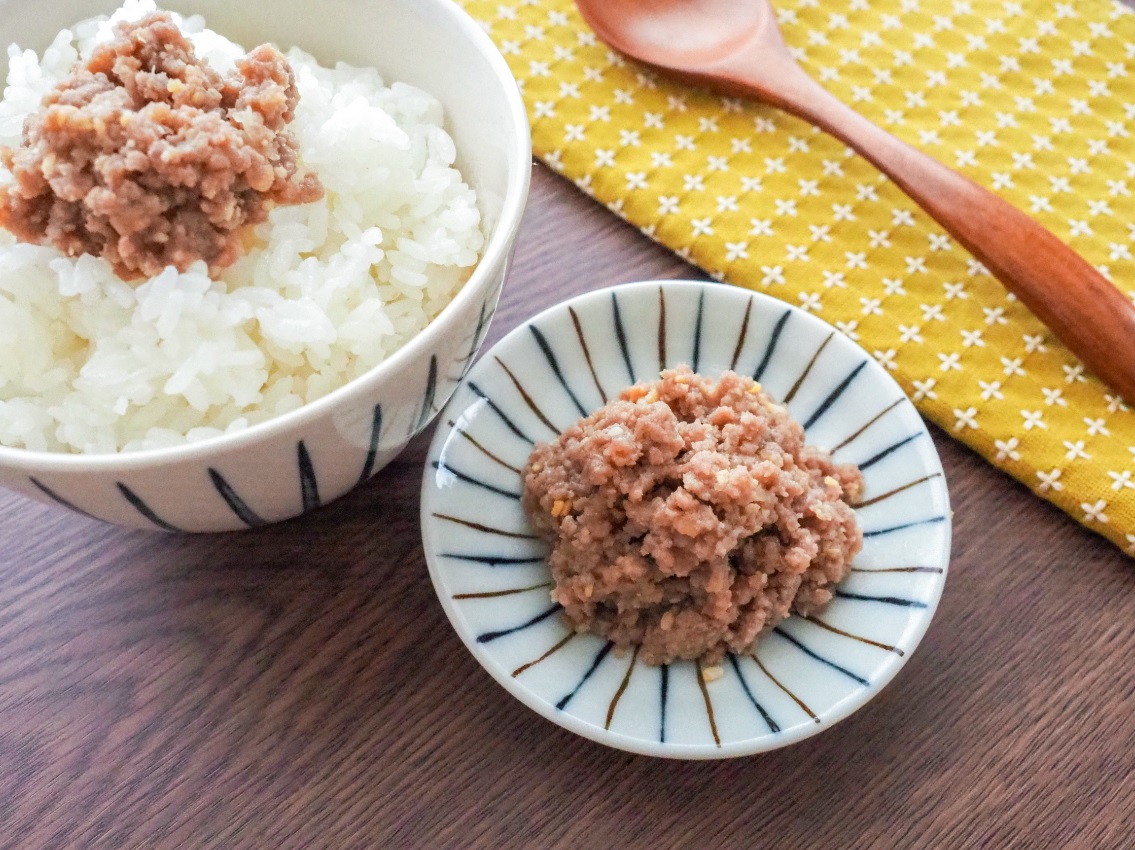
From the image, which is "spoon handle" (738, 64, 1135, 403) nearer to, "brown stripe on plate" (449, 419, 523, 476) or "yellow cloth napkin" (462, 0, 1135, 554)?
"yellow cloth napkin" (462, 0, 1135, 554)

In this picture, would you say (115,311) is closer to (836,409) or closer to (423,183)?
(423,183)

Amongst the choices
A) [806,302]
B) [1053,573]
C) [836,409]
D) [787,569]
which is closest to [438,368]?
[787,569]

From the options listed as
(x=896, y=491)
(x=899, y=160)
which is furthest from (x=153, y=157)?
(x=899, y=160)

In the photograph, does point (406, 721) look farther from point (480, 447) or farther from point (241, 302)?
point (241, 302)

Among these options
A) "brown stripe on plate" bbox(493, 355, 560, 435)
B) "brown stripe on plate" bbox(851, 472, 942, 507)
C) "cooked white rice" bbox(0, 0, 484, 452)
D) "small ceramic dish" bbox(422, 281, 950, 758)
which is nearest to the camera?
"cooked white rice" bbox(0, 0, 484, 452)

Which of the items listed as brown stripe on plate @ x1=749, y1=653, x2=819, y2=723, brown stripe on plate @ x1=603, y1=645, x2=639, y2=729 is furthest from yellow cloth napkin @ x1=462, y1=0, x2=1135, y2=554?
brown stripe on plate @ x1=603, y1=645, x2=639, y2=729

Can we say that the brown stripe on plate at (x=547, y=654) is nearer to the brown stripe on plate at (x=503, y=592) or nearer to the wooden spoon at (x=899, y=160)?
the brown stripe on plate at (x=503, y=592)

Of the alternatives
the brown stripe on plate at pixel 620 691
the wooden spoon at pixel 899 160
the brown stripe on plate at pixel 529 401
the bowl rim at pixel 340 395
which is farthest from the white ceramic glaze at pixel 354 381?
the wooden spoon at pixel 899 160
